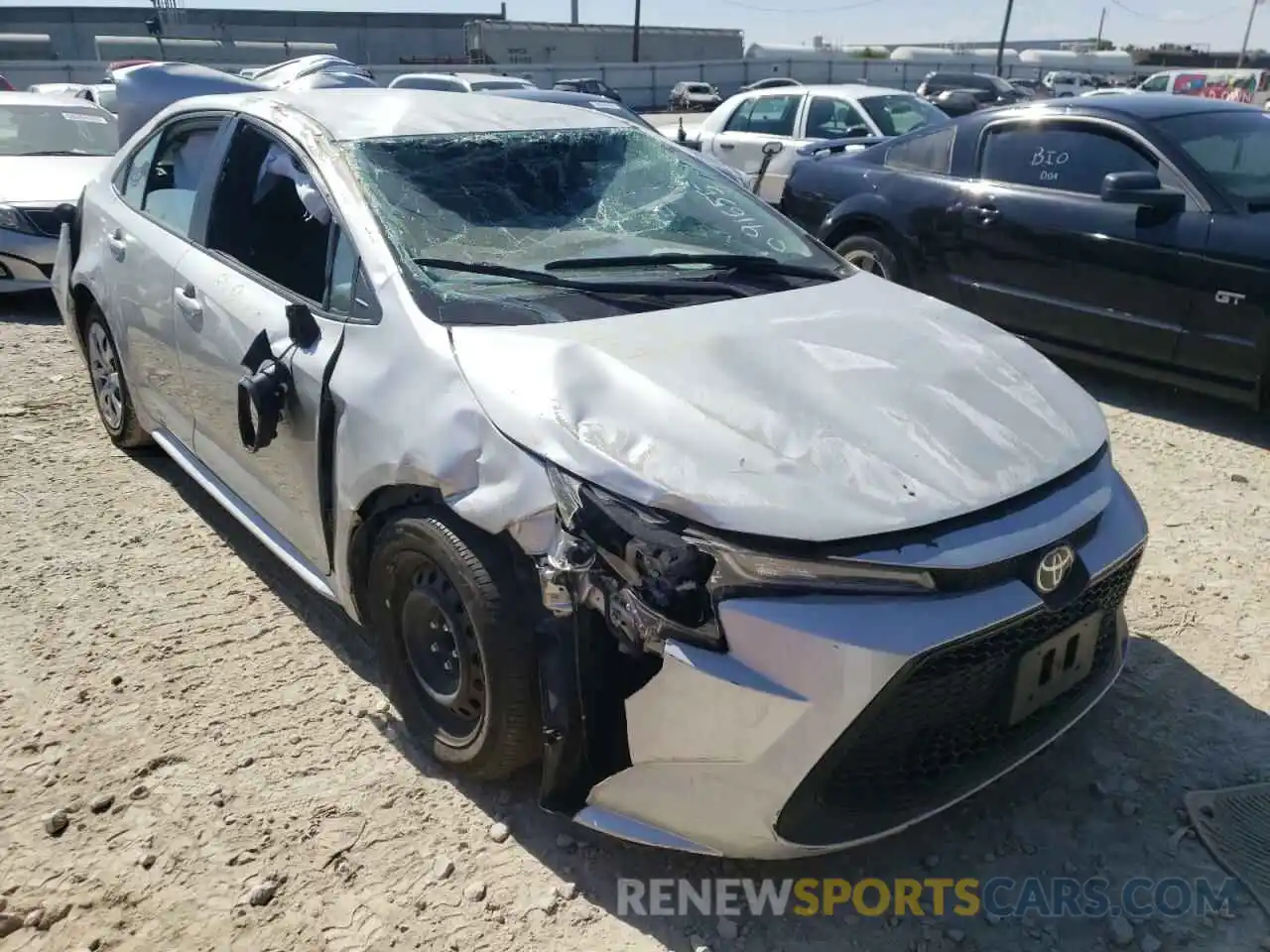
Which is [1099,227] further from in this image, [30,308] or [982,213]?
[30,308]

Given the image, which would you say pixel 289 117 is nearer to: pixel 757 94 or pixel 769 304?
pixel 769 304

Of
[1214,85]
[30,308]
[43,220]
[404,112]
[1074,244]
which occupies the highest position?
[404,112]

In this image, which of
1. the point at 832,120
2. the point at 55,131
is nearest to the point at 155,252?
the point at 55,131

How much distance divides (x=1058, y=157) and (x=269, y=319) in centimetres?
438

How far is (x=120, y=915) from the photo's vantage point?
223 centimetres

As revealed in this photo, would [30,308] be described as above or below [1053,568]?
below

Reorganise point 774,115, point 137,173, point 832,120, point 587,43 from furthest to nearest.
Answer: point 587,43, point 774,115, point 832,120, point 137,173

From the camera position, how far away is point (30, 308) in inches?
294

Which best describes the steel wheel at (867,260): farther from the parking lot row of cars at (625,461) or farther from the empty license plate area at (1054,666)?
the empty license plate area at (1054,666)

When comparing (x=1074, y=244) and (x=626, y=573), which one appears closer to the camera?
(x=626, y=573)

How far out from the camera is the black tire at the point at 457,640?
221 centimetres

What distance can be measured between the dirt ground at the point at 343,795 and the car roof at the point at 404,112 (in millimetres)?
1562

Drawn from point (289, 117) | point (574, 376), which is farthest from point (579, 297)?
point (289, 117)

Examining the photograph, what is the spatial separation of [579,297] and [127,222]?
7.59 ft
